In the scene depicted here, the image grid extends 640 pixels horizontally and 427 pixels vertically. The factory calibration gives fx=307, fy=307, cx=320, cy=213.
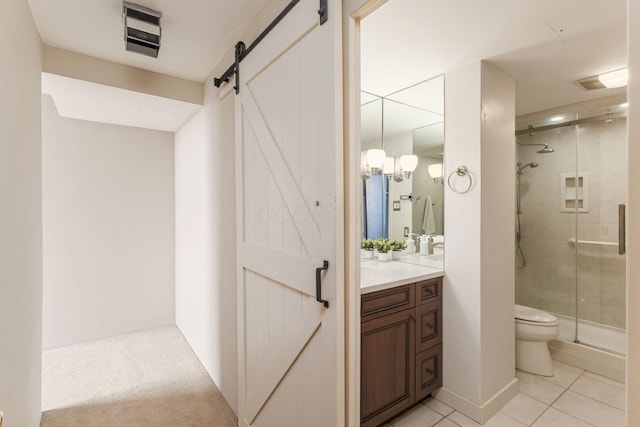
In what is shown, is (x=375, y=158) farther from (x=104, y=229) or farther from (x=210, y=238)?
(x=104, y=229)

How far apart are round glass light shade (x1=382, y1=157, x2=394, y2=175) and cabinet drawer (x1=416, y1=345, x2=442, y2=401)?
1.44 meters

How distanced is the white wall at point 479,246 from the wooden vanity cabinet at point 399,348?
128mm

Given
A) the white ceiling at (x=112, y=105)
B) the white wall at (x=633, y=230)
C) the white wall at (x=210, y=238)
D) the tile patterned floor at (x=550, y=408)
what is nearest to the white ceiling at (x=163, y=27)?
the white ceiling at (x=112, y=105)

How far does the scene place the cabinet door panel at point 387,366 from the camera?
1.71 m

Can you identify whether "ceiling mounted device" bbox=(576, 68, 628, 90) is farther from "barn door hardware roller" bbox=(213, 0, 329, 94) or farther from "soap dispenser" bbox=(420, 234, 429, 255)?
"barn door hardware roller" bbox=(213, 0, 329, 94)

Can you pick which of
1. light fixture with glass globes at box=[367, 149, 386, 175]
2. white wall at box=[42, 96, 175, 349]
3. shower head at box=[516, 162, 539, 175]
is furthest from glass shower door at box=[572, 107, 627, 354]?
white wall at box=[42, 96, 175, 349]

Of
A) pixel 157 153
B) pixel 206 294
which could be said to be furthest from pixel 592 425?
pixel 157 153

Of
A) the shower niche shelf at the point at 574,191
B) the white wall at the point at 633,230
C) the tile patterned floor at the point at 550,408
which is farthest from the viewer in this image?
the shower niche shelf at the point at 574,191

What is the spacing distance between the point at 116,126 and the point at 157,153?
17.4 inches

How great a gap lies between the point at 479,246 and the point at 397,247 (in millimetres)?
769

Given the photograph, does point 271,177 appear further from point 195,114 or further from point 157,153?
point 157,153

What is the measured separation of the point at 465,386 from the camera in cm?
203

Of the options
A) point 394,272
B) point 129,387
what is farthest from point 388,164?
point 129,387

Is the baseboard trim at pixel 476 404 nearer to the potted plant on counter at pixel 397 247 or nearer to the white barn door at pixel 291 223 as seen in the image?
the potted plant on counter at pixel 397 247
